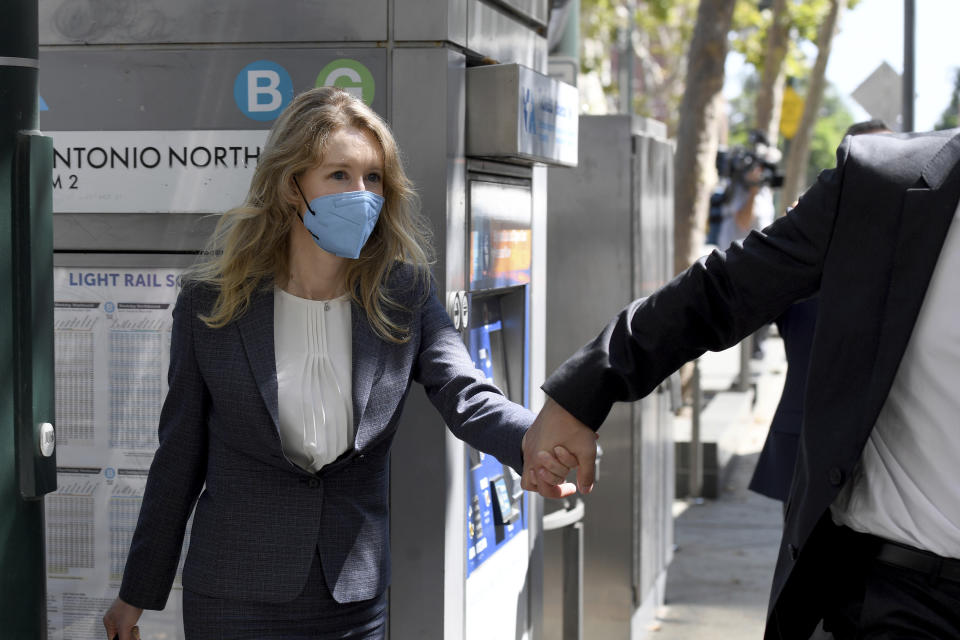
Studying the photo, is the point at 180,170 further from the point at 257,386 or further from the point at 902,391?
the point at 902,391

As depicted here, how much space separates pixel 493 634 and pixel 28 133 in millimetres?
2194

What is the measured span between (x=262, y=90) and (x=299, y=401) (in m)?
1.06

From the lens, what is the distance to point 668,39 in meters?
38.9

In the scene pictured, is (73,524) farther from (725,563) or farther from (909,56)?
(909,56)

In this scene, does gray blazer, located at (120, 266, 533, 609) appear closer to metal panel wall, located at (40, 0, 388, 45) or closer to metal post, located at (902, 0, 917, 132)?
metal panel wall, located at (40, 0, 388, 45)

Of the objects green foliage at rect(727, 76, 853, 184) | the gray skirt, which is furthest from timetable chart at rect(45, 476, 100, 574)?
green foliage at rect(727, 76, 853, 184)

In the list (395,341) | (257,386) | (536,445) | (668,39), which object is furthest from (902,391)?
(668,39)

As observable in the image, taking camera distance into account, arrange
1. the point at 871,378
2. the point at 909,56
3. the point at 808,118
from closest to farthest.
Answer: the point at 871,378, the point at 909,56, the point at 808,118

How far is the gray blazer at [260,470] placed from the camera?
8.82 feet

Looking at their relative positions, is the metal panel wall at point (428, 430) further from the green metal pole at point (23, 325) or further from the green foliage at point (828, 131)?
the green foliage at point (828, 131)

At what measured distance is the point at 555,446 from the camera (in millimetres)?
2684

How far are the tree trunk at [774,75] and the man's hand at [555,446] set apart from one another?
18.4m

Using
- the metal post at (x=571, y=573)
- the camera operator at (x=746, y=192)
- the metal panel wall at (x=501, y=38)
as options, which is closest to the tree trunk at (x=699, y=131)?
the camera operator at (x=746, y=192)

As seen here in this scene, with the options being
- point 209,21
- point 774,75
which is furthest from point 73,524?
point 774,75
